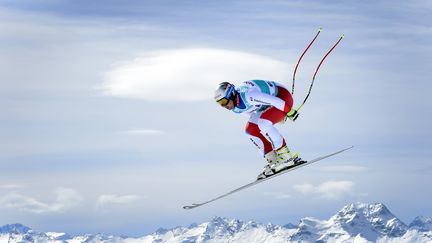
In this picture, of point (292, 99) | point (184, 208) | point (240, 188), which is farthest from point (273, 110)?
point (184, 208)

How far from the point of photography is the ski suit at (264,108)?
29234 millimetres

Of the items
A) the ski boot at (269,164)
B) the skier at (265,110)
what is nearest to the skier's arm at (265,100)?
the skier at (265,110)

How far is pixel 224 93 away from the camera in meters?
28.6

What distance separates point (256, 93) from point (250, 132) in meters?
1.91

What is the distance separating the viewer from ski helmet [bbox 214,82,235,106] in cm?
2858

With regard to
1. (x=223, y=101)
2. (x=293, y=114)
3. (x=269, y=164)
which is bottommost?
(x=269, y=164)

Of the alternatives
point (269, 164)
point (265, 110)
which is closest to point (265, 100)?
point (265, 110)

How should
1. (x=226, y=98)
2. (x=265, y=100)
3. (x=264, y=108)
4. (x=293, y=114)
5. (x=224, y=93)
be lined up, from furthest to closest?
1. (x=264, y=108)
2. (x=293, y=114)
3. (x=265, y=100)
4. (x=226, y=98)
5. (x=224, y=93)

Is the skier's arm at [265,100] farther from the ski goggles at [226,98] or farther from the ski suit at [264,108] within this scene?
the ski goggles at [226,98]

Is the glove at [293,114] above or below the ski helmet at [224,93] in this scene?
below

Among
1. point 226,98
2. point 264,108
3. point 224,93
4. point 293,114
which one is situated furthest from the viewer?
point 264,108

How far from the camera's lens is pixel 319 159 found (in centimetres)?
3022

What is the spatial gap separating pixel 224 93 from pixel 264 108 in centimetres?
242

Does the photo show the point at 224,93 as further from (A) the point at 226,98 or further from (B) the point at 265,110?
(B) the point at 265,110
